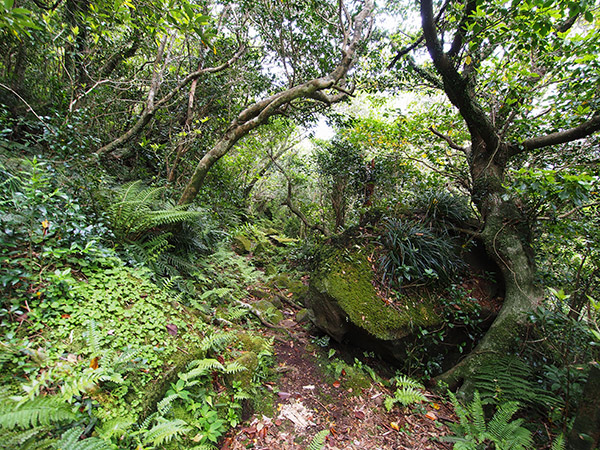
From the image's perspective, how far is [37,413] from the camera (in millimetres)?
1335

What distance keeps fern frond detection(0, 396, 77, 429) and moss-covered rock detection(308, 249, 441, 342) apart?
2.93m

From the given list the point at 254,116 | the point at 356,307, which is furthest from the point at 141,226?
the point at 356,307

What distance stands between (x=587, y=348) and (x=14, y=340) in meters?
5.27

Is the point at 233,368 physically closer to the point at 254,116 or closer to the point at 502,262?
the point at 254,116

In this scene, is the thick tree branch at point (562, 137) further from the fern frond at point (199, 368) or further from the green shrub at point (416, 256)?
the fern frond at point (199, 368)

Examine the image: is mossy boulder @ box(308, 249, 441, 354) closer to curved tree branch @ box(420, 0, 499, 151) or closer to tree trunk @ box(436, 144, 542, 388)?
tree trunk @ box(436, 144, 542, 388)

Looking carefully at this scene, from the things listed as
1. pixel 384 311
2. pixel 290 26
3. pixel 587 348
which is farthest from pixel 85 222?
pixel 587 348

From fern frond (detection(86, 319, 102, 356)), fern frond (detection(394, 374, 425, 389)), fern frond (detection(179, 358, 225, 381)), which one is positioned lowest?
fern frond (detection(179, 358, 225, 381))

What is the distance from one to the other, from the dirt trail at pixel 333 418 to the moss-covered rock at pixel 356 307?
2.02ft

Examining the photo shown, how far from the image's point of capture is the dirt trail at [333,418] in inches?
93.4

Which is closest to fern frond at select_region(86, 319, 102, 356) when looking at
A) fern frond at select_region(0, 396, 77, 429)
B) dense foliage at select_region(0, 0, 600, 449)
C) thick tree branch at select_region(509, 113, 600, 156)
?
dense foliage at select_region(0, 0, 600, 449)

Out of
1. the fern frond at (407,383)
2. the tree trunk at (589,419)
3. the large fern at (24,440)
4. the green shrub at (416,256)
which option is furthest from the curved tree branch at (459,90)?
the large fern at (24,440)

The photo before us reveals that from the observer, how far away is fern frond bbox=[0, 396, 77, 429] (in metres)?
1.25

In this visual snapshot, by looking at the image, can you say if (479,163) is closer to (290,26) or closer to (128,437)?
(290,26)
